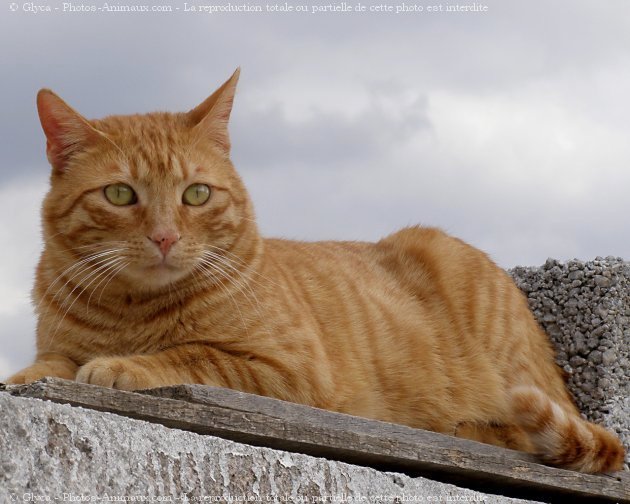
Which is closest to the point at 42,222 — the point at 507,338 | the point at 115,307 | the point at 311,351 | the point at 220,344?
the point at 115,307

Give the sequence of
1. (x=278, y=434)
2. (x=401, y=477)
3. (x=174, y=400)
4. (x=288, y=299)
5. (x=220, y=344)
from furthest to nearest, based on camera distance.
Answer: (x=288, y=299) < (x=220, y=344) < (x=401, y=477) < (x=278, y=434) < (x=174, y=400)

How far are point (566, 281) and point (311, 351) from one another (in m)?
1.57

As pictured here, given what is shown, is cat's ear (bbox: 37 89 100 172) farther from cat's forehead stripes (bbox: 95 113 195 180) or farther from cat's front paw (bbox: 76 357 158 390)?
cat's front paw (bbox: 76 357 158 390)

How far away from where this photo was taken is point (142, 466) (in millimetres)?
2266

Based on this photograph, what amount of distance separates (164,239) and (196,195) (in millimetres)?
281

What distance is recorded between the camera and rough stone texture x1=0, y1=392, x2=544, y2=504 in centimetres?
209

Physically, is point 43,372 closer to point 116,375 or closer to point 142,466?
point 116,375

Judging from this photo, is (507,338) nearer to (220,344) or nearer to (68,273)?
(220,344)

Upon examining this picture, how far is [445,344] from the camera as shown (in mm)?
4184

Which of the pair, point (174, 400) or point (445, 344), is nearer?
point (174, 400)

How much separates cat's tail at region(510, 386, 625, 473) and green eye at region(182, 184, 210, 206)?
1368 mm

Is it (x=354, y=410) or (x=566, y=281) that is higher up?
(x=566, y=281)

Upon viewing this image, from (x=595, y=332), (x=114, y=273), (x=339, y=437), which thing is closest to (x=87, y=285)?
(x=114, y=273)

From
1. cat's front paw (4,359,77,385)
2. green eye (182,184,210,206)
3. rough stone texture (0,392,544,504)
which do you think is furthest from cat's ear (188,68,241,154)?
rough stone texture (0,392,544,504)
